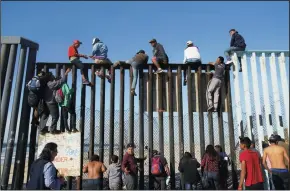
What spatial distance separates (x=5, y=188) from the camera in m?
6.95

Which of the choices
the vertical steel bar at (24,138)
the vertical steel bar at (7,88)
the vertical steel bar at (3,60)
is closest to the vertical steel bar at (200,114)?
the vertical steel bar at (24,138)

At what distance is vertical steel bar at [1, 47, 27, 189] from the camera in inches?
275

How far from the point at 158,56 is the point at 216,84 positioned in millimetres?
1997

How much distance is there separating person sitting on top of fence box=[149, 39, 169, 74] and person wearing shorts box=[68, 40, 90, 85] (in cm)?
212

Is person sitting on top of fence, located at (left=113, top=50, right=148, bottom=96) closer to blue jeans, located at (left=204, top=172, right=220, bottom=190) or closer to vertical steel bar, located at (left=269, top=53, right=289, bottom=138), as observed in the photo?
blue jeans, located at (left=204, top=172, right=220, bottom=190)

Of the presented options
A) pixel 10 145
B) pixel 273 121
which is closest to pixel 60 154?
pixel 10 145

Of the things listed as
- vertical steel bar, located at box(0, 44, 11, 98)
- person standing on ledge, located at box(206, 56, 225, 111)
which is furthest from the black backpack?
person standing on ledge, located at box(206, 56, 225, 111)

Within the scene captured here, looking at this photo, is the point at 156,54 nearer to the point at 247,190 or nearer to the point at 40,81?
the point at 40,81

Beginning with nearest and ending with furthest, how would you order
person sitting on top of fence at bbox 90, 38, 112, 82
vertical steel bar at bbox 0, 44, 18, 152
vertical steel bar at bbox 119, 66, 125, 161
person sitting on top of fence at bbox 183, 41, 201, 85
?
vertical steel bar at bbox 0, 44, 18, 152 → vertical steel bar at bbox 119, 66, 125, 161 → person sitting on top of fence at bbox 183, 41, 201, 85 → person sitting on top of fence at bbox 90, 38, 112, 82

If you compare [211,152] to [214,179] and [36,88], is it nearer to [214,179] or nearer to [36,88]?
[214,179]

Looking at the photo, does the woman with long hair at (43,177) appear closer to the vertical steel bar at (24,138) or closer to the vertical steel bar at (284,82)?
the vertical steel bar at (24,138)

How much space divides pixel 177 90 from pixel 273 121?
2715 millimetres

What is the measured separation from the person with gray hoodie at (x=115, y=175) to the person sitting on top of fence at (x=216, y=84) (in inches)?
121

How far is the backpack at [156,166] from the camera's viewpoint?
7.49 metres
